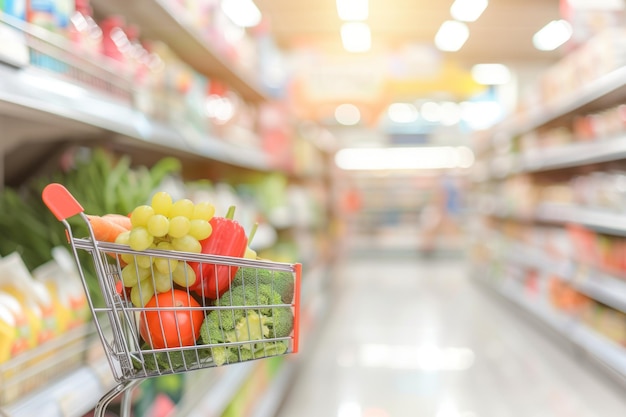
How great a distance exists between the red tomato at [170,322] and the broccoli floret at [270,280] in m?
0.10

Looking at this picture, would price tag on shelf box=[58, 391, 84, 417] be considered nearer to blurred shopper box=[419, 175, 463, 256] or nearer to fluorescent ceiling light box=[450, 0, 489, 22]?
fluorescent ceiling light box=[450, 0, 489, 22]

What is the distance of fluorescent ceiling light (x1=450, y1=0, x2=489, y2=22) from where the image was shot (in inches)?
310

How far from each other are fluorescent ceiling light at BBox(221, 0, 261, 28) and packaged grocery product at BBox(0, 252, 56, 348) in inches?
233

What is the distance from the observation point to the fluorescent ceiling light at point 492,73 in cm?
1134

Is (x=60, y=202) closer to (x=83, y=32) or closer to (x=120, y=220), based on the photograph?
(x=120, y=220)

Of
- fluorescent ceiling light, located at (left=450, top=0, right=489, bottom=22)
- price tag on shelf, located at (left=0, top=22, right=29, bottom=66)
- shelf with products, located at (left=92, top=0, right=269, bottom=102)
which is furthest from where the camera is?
fluorescent ceiling light, located at (left=450, top=0, right=489, bottom=22)

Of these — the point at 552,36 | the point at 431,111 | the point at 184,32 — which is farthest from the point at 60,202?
the point at 431,111

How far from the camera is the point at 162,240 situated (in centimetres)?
109

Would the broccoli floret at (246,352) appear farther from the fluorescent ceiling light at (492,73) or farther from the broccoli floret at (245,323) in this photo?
the fluorescent ceiling light at (492,73)

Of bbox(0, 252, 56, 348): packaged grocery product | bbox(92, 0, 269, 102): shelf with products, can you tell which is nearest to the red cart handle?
bbox(0, 252, 56, 348): packaged grocery product

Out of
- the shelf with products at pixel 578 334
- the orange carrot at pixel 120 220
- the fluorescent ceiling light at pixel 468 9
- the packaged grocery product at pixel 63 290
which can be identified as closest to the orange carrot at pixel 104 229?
the orange carrot at pixel 120 220

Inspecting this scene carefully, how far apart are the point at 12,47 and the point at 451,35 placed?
8823mm

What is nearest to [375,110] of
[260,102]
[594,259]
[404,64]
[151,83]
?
[404,64]

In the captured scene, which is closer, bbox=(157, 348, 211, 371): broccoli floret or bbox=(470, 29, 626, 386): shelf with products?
bbox=(157, 348, 211, 371): broccoli floret
